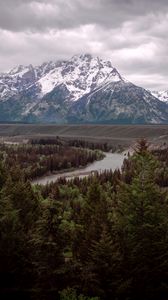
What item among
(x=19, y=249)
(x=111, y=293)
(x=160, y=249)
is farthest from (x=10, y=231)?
(x=160, y=249)

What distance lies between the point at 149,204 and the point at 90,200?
15626 millimetres

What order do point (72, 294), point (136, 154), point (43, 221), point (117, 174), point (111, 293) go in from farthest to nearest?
point (117, 174), point (136, 154), point (111, 293), point (43, 221), point (72, 294)

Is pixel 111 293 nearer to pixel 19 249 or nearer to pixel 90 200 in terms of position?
pixel 19 249

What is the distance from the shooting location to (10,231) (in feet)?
160

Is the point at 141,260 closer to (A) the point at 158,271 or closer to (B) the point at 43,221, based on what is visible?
(A) the point at 158,271

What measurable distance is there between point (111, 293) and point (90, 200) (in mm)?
18585

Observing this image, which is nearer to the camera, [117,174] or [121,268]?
[121,268]

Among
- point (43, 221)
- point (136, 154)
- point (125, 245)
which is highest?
point (136, 154)

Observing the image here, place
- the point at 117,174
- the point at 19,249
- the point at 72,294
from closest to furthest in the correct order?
the point at 72,294
the point at 19,249
the point at 117,174

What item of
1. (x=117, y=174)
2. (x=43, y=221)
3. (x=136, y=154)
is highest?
(x=136, y=154)

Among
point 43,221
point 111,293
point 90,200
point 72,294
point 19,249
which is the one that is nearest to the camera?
point 72,294

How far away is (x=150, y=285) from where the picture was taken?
153 ft

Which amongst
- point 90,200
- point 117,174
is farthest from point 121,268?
point 117,174

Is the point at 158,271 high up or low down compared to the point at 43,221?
down
